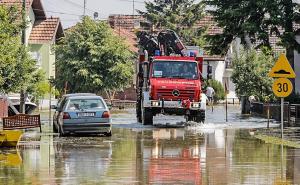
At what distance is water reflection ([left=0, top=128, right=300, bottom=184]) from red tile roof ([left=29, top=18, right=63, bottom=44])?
45.5 metres

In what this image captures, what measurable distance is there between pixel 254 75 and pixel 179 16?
152ft

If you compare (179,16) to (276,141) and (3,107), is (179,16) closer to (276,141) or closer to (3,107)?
(3,107)

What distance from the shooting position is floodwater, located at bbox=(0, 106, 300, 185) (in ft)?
56.7

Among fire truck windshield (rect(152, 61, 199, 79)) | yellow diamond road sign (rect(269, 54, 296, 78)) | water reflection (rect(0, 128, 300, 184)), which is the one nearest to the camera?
water reflection (rect(0, 128, 300, 184))

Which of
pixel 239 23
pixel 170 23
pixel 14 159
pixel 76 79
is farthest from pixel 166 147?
pixel 170 23

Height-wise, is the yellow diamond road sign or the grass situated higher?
the yellow diamond road sign

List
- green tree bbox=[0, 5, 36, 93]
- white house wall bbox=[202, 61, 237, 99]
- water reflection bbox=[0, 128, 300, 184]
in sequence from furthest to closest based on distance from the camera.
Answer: white house wall bbox=[202, 61, 237, 99] → green tree bbox=[0, 5, 36, 93] → water reflection bbox=[0, 128, 300, 184]

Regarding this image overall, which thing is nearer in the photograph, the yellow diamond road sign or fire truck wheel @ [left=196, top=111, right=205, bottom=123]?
the yellow diamond road sign

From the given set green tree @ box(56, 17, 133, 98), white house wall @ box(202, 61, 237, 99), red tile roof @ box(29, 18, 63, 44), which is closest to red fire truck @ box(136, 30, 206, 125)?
green tree @ box(56, 17, 133, 98)

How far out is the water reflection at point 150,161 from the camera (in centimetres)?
1722

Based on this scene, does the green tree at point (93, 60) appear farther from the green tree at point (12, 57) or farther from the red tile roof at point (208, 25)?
the red tile roof at point (208, 25)

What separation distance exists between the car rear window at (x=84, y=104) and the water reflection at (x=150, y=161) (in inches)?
44.5

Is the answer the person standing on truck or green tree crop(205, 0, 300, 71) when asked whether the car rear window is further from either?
green tree crop(205, 0, 300, 71)

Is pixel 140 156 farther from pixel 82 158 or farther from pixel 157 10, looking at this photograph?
pixel 157 10
